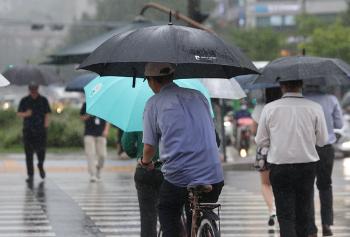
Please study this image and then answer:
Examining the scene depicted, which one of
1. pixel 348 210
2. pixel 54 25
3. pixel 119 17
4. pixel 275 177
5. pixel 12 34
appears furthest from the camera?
pixel 12 34

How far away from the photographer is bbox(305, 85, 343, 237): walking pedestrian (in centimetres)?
1151

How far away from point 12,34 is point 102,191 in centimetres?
11939

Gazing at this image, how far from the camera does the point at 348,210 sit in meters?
15.1

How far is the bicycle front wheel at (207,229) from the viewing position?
755 centimetres

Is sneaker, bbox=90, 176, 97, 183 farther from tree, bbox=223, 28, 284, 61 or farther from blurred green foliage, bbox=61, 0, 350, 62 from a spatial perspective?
tree, bbox=223, 28, 284, 61

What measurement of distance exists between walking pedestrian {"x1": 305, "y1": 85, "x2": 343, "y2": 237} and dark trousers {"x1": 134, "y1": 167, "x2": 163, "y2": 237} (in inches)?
116

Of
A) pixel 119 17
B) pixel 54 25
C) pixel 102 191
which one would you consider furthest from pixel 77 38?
pixel 102 191

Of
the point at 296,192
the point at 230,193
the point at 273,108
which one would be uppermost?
the point at 273,108

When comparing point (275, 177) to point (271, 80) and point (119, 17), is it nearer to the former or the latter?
point (271, 80)

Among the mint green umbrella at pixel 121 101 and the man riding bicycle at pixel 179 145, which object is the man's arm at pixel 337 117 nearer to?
the mint green umbrella at pixel 121 101

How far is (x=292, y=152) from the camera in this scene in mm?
9562

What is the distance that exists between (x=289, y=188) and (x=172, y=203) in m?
2.02

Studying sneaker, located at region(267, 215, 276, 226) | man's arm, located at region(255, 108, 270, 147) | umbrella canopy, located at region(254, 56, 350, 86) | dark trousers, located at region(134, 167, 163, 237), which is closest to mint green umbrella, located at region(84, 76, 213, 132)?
dark trousers, located at region(134, 167, 163, 237)

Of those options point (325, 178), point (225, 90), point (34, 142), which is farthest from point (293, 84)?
point (34, 142)
